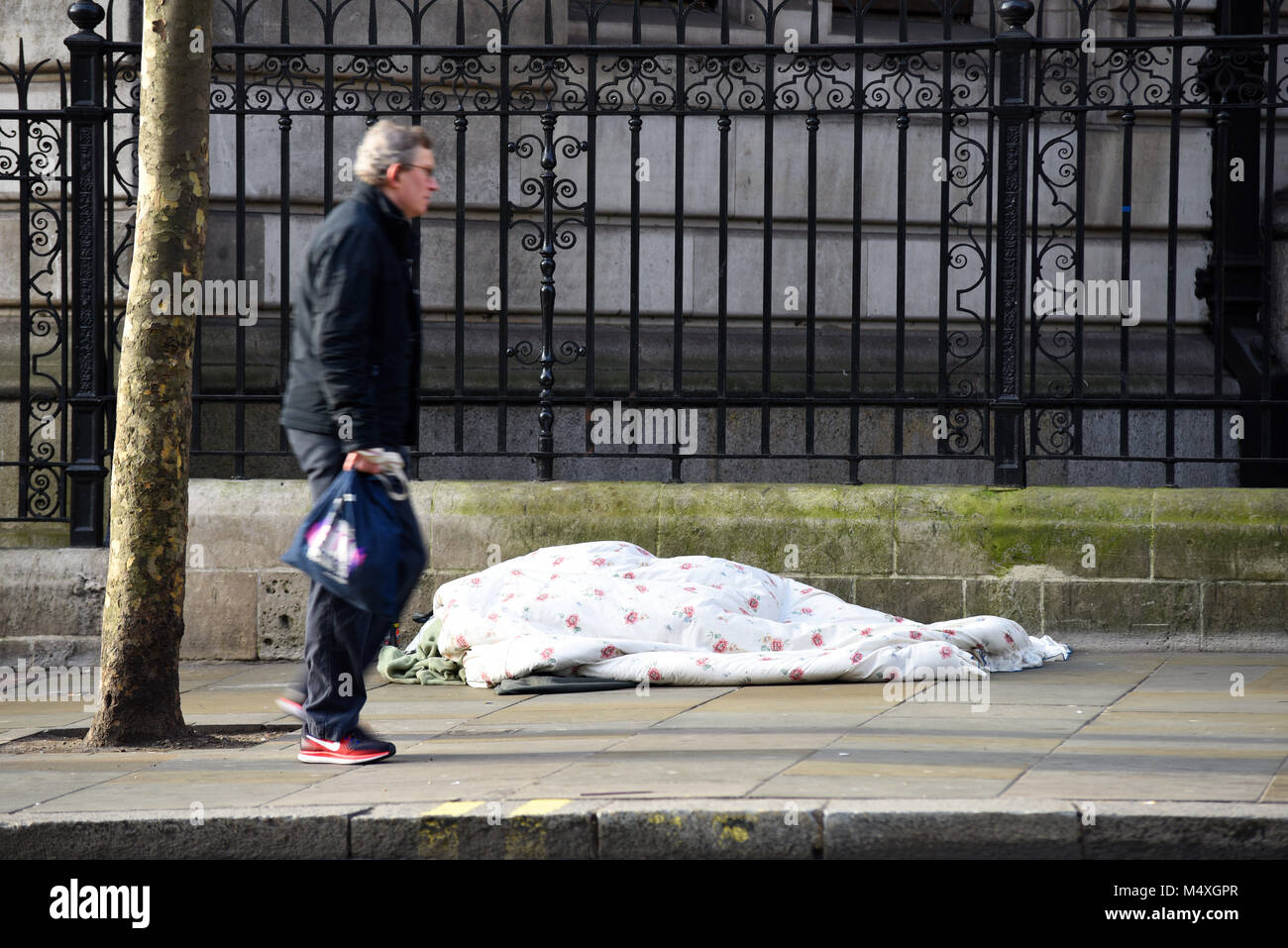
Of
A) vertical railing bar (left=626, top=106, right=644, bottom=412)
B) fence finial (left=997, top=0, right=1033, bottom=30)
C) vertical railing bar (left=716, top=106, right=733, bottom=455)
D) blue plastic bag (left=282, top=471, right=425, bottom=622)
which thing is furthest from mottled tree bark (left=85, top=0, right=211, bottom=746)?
fence finial (left=997, top=0, right=1033, bottom=30)

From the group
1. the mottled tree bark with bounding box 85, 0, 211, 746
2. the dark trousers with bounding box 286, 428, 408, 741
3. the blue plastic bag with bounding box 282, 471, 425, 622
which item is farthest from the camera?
the mottled tree bark with bounding box 85, 0, 211, 746

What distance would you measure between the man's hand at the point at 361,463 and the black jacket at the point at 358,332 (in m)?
0.04

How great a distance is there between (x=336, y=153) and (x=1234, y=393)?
6.24m

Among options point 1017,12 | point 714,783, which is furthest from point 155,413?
point 1017,12

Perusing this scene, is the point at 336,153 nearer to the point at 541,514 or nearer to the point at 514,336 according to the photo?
the point at 514,336

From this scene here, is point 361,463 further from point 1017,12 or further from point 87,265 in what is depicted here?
point 1017,12

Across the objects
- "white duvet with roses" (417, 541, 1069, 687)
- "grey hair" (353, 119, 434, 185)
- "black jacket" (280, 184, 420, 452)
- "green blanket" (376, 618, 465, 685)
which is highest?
"grey hair" (353, 119, 434, 185)

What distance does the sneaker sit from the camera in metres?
5.00

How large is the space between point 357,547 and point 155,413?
1.28 meters

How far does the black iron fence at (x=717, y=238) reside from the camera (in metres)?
7.99

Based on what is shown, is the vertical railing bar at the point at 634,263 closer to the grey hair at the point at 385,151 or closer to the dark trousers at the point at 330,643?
the grey hair at the point at 385,151

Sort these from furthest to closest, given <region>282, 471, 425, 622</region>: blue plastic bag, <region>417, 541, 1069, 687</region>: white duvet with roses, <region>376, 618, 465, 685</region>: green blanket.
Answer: <region>376, 618, 465, 685</region>: green blanket
<region>417, 541, 1069, 687</region>: white duvet with roses
<region>282, 471, 425, 622</region>: blue plastic bag

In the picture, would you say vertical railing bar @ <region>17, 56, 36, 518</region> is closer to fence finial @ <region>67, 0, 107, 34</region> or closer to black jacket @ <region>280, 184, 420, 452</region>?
fence finial @ <region>67, 0, 107, 34</region>

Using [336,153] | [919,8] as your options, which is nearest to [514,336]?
[336,153]
